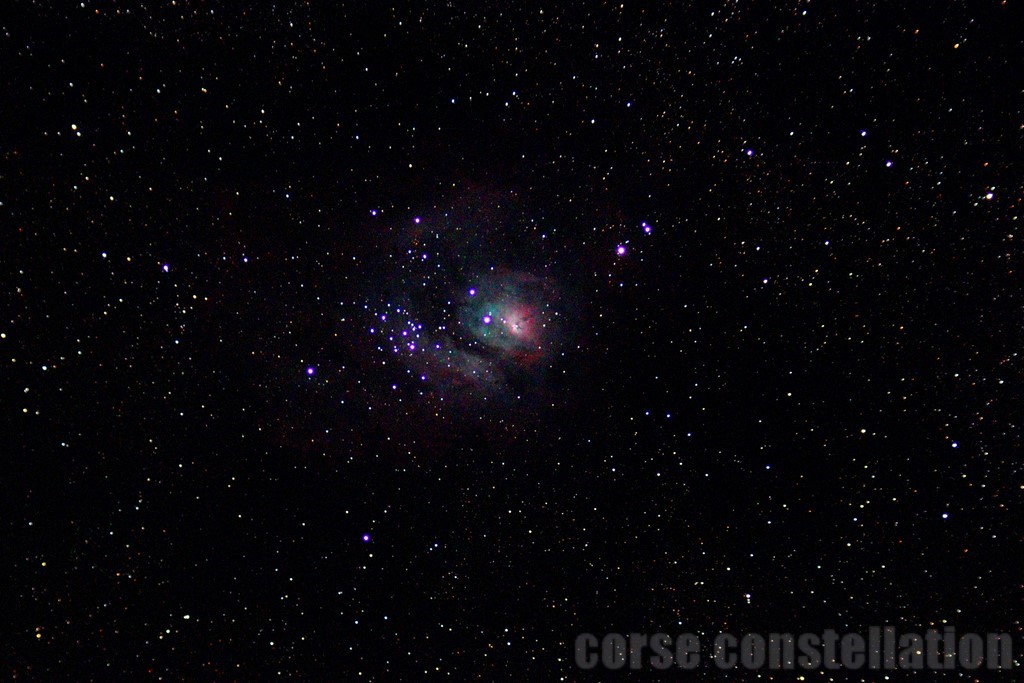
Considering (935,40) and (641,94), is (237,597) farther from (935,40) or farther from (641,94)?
(935,40)

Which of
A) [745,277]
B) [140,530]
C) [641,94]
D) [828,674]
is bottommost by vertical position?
[828,674]

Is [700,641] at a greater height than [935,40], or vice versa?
[935,40]

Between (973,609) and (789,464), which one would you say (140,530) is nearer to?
(789,464)

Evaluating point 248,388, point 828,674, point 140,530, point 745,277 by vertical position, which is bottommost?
point 828,674

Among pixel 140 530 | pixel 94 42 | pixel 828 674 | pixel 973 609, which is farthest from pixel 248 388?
pixel 973 609

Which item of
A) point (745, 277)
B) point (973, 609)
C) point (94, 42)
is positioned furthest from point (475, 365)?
point (973, 609)

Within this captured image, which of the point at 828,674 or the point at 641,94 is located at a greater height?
the point at 641,94

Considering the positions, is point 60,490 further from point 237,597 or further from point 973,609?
point 973,609
